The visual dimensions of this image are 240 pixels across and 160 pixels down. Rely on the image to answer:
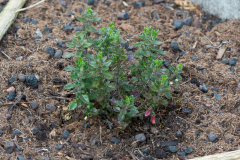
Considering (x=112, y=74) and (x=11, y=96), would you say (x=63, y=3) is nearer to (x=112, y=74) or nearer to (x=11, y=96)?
(x=11, y=96)

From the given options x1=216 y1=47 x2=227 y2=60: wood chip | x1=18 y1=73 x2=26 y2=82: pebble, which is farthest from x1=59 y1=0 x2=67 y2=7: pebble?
x1=216 y1=47 x2=227 y2=60: wood chip

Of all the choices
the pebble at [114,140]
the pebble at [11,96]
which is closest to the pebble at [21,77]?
the pebble at [11,96]

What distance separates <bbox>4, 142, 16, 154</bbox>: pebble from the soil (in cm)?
2

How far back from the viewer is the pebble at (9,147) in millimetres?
2312

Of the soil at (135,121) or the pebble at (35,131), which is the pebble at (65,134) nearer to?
the soil at (135,121)

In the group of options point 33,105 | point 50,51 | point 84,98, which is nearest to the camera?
point 84,98

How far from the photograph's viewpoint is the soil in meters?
2.47

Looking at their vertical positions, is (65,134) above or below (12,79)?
below

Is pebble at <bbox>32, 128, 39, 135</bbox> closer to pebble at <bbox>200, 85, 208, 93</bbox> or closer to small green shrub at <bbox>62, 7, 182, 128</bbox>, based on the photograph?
small green shrub at <bbox>62, 7, 182, 128</bbox>

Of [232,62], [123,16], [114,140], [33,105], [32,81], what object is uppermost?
[123,16]

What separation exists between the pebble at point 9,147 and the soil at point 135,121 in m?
0.02

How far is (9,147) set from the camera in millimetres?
2330

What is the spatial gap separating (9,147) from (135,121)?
1259mm

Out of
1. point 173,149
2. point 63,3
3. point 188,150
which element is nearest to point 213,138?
point 188,150
